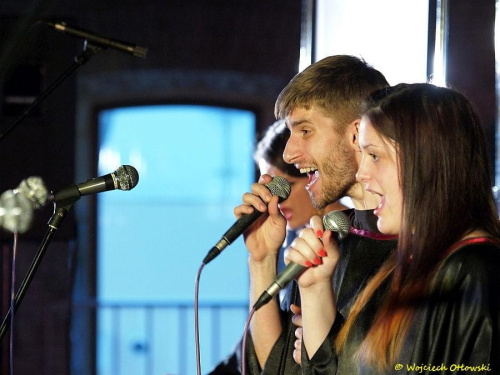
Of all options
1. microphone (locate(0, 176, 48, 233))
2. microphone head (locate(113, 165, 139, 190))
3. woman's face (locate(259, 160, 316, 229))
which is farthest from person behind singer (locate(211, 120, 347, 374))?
microphone (locate(0, 176, 48, 233))

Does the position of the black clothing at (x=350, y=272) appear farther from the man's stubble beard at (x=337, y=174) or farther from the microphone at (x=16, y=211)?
the microphone at (x=16, y=211)

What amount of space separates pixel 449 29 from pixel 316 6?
885 millimetres

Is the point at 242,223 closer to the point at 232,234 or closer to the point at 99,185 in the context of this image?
the point at 232,234

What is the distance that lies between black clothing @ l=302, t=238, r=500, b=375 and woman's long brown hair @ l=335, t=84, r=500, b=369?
27 millimetres

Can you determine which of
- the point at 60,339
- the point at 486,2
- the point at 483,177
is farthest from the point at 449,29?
the point at 60,339

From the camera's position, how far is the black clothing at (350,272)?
6.29ft

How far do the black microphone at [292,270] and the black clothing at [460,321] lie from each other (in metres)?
0.20

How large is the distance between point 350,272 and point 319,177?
0.26 meters

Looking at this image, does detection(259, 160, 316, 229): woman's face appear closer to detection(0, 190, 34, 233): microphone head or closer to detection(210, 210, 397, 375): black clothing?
detection(210, 210, 397, 375): black clothing

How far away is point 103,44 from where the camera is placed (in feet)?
6.74

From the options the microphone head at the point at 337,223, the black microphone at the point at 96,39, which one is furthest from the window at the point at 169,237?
the microphone head at the point at 337,223

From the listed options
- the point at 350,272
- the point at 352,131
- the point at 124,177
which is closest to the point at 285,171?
the point at 352,131

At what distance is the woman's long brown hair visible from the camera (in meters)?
1.45

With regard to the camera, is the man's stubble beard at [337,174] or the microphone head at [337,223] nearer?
the microphone head at [337,223]
